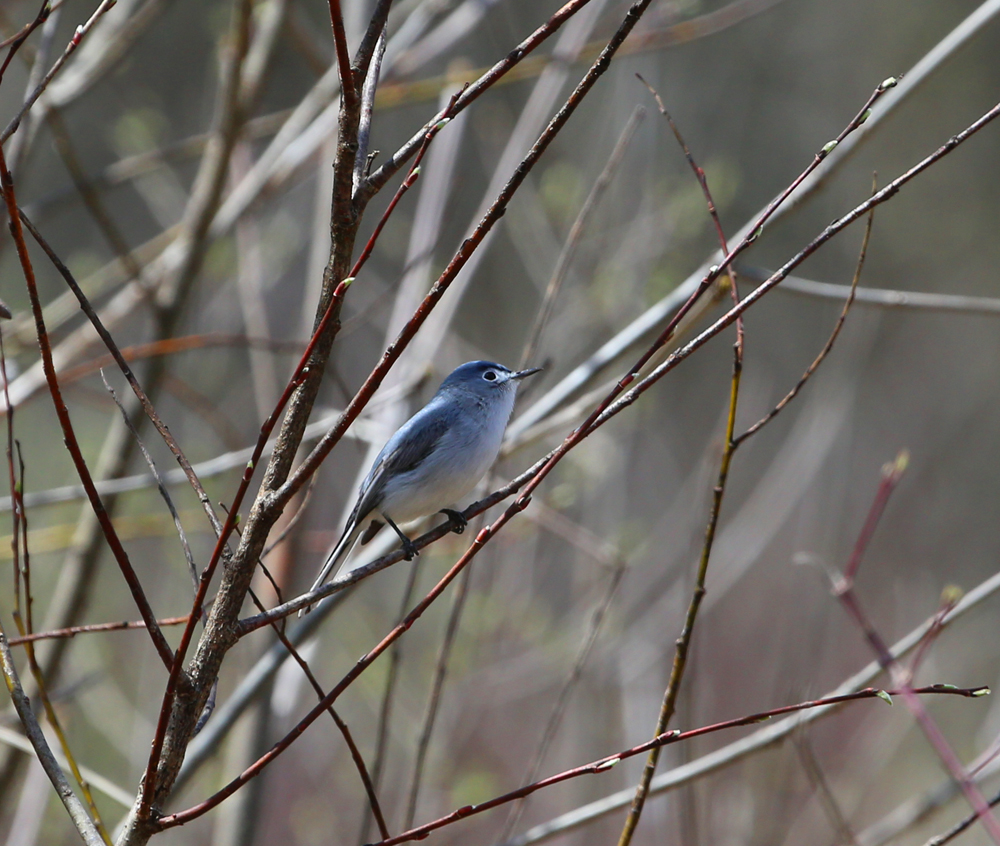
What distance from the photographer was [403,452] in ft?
9.70

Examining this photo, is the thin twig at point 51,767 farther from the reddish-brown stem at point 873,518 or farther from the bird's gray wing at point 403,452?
the bird's gray wing at point 403,452

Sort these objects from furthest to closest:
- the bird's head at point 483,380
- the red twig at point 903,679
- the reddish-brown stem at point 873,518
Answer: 1. the bird's head at point 483,380
2. the reddish-brown stem at point 873,518
3. the red twig at point 903,679

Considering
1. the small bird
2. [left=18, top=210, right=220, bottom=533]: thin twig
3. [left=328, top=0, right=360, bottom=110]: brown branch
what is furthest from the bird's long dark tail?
[left=328, top=0, right=360, bottom=110]: brown branch

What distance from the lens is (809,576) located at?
734 cm

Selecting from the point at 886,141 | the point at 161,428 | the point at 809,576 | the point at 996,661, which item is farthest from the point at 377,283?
the point at 886,141

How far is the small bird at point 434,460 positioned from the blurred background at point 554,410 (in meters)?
0.15

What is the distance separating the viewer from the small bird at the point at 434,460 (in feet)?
9.10

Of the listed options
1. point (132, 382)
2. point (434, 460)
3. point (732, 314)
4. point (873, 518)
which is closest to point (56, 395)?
point (132, 382)

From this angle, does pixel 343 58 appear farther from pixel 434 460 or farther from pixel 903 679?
pixel 434 460

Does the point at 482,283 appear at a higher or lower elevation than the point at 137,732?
higher

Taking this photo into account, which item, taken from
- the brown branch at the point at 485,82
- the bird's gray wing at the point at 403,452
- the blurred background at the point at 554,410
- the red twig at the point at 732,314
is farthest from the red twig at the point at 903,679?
the bird's gray wing at the point at 403,452

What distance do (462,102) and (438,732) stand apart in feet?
12.7

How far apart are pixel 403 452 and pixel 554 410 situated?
2.16ft

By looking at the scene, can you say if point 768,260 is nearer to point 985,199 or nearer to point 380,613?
point 985,199
